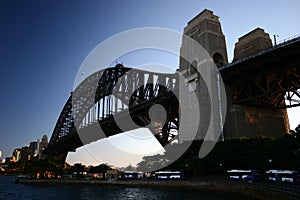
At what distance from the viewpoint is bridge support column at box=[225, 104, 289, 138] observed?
40.5 metres

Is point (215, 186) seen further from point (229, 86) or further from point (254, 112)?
point (254, 112)

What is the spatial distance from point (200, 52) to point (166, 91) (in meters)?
10.1

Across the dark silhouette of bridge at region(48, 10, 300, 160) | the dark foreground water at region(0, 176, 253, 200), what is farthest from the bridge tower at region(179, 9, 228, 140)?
the dark foreground water at region(0, 176, 253, 200)

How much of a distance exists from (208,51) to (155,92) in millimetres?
14886

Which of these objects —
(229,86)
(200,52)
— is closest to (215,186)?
(229,86)

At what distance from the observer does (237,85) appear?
43312mm

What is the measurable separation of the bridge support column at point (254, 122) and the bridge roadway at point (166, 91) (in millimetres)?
1234

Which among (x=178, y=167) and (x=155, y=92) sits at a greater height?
(x=155, y=92)

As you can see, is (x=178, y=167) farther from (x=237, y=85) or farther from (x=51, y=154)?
(x=51, y=154)

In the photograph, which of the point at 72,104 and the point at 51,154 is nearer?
the point at 72,104

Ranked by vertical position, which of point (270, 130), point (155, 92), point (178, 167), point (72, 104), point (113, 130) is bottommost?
point (178, 167)

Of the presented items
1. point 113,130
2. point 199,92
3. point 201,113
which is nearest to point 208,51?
point 199,92

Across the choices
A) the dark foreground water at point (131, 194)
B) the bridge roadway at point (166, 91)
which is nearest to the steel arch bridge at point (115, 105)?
the bridge roadway at point (166, 91)

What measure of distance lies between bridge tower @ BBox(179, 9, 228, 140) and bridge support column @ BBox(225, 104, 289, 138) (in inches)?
137
